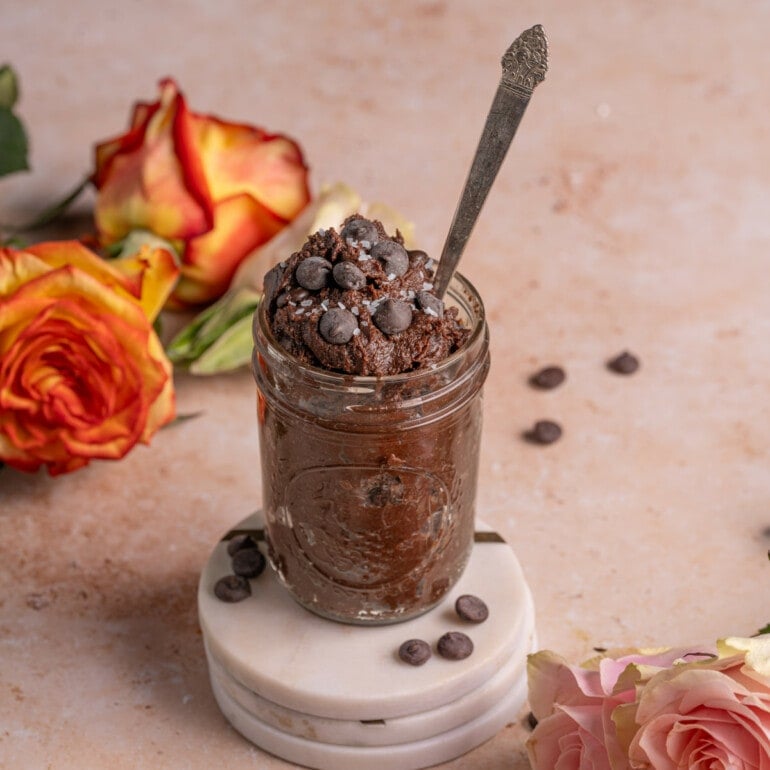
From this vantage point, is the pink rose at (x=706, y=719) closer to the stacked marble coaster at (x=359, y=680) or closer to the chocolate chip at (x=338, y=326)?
the stacked marble coaster at (x=359, y=680)

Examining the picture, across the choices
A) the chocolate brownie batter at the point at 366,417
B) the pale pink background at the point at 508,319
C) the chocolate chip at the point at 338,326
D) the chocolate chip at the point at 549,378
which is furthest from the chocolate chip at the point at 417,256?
the chocolate chip at the point at 549,378

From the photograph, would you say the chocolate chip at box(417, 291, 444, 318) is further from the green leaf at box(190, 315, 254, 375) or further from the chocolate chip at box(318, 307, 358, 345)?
the green leaf at box(190, 315, 254, 375)

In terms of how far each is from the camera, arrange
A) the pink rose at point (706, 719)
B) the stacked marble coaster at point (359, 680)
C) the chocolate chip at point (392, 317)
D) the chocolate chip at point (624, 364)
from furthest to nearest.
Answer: the chocolate chip at point (624, 364), the stacked marble coaster at point (359, 680), the chocolate chip at point (392, 317), the pink rose at point (706, 719)

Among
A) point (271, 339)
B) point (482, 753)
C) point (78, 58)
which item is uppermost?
point (271, 339)

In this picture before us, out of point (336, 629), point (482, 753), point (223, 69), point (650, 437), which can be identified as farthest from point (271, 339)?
point (223, 69)

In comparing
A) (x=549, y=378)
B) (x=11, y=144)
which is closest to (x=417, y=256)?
(x=549, y=378)

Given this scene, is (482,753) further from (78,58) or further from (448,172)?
(78,58)

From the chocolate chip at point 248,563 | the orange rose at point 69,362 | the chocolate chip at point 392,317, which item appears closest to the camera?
the chocolate chip at point 392,317

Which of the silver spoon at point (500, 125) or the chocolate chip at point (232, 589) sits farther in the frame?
the chocolate chip at point (232, 589)
